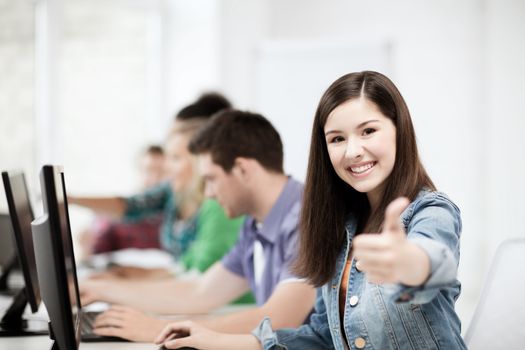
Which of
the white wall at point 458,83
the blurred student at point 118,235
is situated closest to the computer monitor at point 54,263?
the blurred student at point 118,235

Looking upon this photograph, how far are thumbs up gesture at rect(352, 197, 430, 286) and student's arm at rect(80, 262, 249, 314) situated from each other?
3.92 feet

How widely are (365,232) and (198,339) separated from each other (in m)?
0.45

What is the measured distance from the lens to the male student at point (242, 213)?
1781 millimetres

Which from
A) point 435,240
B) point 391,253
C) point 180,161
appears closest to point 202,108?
point 180,161

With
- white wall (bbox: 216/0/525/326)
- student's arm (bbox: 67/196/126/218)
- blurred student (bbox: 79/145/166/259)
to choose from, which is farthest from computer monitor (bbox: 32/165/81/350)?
white wall (bbox: 216/0/525/326)

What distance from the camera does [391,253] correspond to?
0.80m

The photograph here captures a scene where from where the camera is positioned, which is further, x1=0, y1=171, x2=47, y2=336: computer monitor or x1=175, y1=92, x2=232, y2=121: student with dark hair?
x1=175, y1=92, x2=232, y2=121: student with dark hair

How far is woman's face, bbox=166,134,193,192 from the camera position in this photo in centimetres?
264

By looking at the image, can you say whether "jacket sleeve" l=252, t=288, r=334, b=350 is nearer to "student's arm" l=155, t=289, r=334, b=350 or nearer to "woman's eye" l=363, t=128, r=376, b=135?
"student's arm" l=155, t=289, r=334, b=350

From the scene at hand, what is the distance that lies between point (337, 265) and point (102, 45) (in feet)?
11.6

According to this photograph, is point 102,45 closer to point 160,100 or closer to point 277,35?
point 160,100

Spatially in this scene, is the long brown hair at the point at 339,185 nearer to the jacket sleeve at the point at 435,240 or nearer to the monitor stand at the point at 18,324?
the jacket sleeve at the point at 435,240

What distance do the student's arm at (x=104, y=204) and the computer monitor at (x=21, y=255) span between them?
2.23 ft

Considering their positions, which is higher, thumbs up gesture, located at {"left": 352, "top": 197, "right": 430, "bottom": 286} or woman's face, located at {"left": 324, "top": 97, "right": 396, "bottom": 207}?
woman's face, located at {"left": 324, "top": 97, "right": 396, "bottom": 207}
